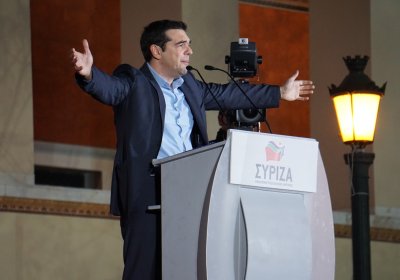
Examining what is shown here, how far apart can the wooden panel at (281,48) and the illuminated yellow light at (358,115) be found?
457 centimetres

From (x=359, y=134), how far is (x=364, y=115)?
133 mm

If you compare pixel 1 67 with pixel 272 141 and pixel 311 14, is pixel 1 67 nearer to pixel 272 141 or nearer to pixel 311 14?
pixel 311 14

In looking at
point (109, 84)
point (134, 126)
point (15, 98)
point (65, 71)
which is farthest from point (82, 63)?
point (65, 71)

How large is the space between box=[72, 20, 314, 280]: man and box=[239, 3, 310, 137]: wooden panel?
753cm

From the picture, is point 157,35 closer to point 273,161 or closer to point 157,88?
point 157,88

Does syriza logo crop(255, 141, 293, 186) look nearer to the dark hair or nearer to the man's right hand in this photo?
the man's right hand

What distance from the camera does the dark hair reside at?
4785 mm

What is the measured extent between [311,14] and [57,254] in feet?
11.4

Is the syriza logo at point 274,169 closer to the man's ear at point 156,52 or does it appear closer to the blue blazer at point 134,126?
the blue blazer at point 134,126

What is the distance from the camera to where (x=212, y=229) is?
396 centimetres

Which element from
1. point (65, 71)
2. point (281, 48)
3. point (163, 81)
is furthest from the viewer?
point (281, 48)

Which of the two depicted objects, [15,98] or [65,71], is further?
[65,71]

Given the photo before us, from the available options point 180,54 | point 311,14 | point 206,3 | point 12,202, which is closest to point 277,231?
point 180,54

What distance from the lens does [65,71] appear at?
11.0 meters
